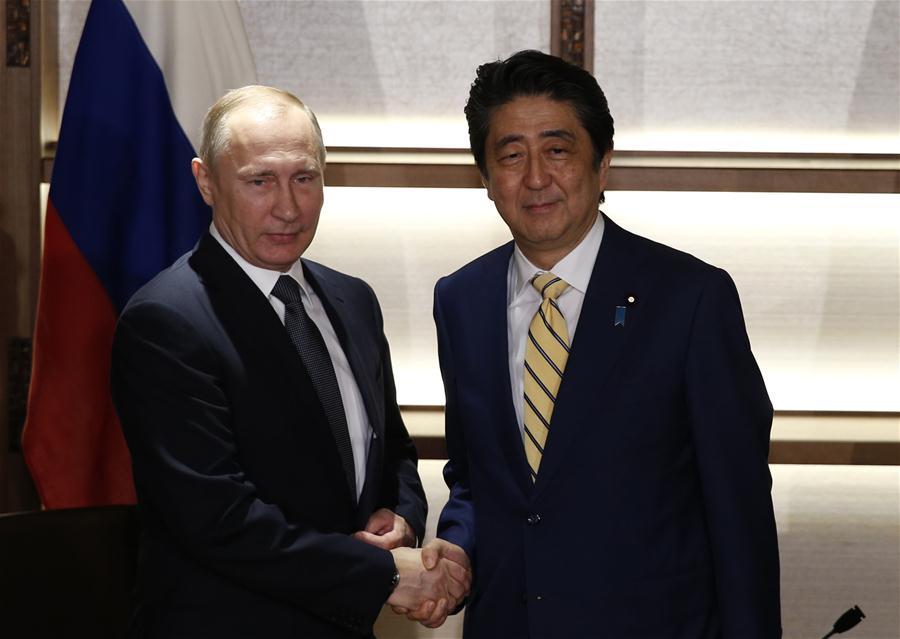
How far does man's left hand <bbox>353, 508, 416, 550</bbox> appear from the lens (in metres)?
1.81

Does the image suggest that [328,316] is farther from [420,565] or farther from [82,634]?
[82,634]

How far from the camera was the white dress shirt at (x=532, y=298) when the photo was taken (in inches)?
71.8

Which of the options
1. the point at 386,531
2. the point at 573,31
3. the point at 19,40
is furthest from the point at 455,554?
the point at 19,40

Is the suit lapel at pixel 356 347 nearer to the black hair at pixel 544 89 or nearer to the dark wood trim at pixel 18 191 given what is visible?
the black hair at pixel 544 89

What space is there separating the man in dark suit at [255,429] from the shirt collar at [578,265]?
0.36 m

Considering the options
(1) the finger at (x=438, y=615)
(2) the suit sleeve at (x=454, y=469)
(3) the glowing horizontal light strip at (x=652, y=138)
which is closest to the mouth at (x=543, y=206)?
(2) the suit sleeve at (x=454, y=469)

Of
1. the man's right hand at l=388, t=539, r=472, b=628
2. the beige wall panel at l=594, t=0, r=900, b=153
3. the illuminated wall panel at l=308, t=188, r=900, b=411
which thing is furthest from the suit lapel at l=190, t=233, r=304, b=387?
the beige wall panel at l=594, t=0, r=900, b=153

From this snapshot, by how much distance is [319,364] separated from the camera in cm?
182

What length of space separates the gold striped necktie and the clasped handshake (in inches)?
9.6

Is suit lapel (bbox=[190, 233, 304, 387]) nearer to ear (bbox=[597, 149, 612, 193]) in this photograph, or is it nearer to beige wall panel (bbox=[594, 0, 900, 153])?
ear (bbox=[597, 149, 612, 193])

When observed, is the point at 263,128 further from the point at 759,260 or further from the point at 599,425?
the point at 759,260

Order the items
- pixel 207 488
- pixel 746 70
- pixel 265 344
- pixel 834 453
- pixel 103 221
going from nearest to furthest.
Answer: pixel 207 488 → pixel 265 344 → pixel 103 221 → pixel 834 453 → pixel 746 70

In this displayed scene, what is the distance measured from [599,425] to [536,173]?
45cm

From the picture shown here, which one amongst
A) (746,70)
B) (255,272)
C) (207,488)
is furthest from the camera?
(746,70)
